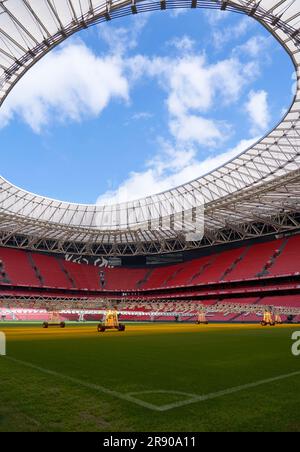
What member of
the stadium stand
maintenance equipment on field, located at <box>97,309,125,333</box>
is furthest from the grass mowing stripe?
the stadium stand

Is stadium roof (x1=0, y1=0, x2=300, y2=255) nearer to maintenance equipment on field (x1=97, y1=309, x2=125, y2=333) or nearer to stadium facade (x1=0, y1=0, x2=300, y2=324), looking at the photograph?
stadium facade (x1=0, y1=0, x2=300, y2=324)

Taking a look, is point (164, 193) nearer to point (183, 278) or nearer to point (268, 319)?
point (183, 278)

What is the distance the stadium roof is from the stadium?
149mm

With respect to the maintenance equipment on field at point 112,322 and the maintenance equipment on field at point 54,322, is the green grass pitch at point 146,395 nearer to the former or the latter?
the maintenance equipment on field at point 112,322

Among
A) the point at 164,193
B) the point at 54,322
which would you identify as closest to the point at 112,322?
the point at 54,322

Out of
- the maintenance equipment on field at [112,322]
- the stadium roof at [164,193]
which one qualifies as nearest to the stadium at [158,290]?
the stadium roof at [164,193]

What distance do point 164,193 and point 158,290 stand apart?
881 inches

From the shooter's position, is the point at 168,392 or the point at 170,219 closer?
the point at 168,392

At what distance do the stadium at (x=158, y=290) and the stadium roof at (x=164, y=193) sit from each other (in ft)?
0.49

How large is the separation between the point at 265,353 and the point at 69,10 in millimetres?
24341

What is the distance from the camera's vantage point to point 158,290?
2704 inches

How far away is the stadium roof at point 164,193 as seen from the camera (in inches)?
936

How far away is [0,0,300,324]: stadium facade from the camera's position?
2425 cm

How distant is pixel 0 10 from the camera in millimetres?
22062
